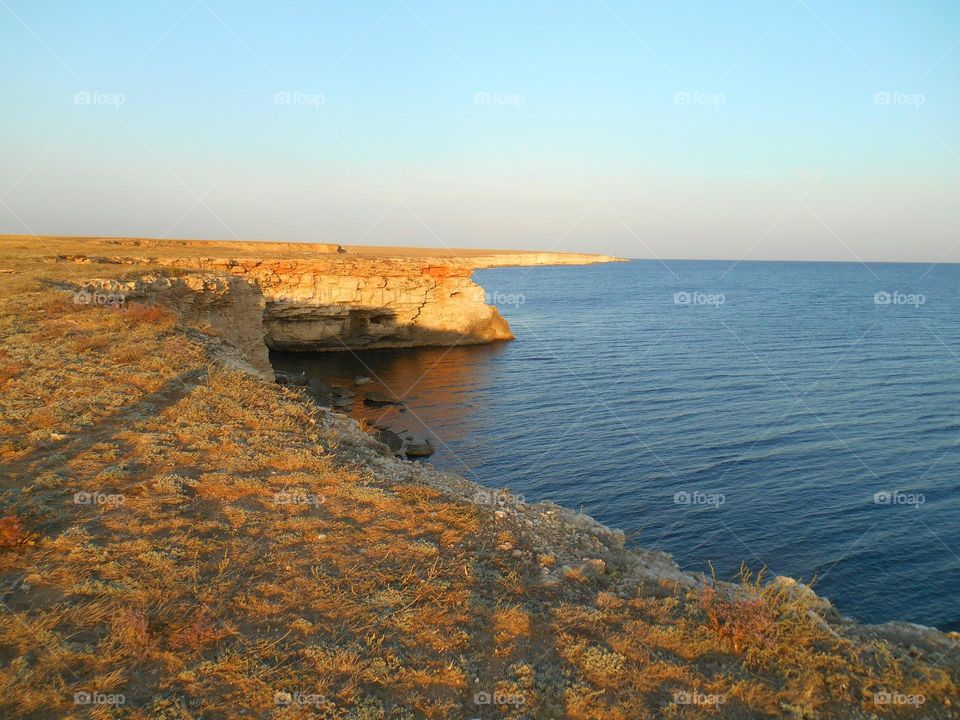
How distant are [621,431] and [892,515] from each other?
395 inches

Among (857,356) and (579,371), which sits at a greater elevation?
(857,356)

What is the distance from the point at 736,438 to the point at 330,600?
20696 mm

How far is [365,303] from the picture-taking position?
141 ft

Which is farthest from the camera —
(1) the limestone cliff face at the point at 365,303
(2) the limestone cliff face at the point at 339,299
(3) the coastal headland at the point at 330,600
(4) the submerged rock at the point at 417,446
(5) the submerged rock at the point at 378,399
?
(1) the limestone cliff face at the point at 365,303

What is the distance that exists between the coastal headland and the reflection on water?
1096 cm

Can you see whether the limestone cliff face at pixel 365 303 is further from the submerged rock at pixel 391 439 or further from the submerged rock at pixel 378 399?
the submerged rock at pixel 391 439

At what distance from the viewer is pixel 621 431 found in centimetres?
2483

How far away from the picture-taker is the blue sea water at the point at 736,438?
1549cm

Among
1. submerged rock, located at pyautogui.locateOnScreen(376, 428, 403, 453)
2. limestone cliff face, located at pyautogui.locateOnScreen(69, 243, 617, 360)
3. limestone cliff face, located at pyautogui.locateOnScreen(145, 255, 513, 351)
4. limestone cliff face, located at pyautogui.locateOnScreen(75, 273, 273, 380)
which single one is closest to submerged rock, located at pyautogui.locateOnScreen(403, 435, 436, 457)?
submerged rock, located at pyautogui.locateOnScreen(376, 428, 403, 453)

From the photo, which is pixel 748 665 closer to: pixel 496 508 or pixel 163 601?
pixel 496 508

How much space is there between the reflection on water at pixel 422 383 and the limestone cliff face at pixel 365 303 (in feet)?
4.32

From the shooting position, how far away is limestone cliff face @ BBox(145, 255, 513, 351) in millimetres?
39781

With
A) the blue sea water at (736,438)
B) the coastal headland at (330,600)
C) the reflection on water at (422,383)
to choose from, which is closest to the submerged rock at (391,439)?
the reflection on water at (422,383)

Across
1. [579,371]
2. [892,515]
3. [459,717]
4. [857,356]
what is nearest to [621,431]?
[892,515]
